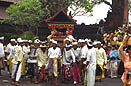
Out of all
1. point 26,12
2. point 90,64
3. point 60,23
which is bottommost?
point 90,64

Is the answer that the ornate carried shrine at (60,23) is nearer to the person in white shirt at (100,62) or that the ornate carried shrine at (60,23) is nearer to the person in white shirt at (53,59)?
the person in white shirt at (100,62)

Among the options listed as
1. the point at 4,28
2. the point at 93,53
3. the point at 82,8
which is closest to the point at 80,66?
the point at 93,53

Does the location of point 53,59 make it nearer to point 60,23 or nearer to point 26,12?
point 60,23

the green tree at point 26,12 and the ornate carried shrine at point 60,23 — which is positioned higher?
the green tree at point 26,12

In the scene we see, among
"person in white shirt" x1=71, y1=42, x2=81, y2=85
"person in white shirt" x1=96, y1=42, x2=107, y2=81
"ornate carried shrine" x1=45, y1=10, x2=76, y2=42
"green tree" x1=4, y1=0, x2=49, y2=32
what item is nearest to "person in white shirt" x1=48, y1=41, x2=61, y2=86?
"person in white shirt" x1=71, y1=42, x2=81, y2=85

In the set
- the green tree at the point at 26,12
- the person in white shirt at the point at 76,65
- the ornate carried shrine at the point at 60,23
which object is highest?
the green tree at the point at 26,12

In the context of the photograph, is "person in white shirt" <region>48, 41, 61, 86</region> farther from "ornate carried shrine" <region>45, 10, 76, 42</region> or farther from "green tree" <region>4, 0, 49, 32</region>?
"green tree" <region>4, 0, 49, 32</region>

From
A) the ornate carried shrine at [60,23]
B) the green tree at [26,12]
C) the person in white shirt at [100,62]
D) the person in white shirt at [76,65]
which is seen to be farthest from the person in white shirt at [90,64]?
the green tree at [26,12]

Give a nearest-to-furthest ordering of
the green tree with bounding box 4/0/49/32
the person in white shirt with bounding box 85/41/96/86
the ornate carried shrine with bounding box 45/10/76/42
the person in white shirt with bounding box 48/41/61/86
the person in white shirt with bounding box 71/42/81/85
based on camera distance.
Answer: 1. the person in white shirt with bounding box 85/41/96/86
2. the person in white shirt with bounding box 48/41/61/86
3. the person in white shirt with bounding box 71/42/81/85
4. the ornate carried shrine with bounding box 45/10/76/42
5. the green tree with bounding box 4/0/49/32

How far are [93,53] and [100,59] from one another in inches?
91.0

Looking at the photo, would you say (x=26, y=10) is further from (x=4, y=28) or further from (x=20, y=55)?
(x=20, y=55)

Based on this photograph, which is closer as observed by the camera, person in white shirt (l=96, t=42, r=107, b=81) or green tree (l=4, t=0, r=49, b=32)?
person in white shirt (l=96, t=42, r=107, b=81)

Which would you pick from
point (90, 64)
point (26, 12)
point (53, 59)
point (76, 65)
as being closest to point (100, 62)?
point (76, 65)

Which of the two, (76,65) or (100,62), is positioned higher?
(100,62)
